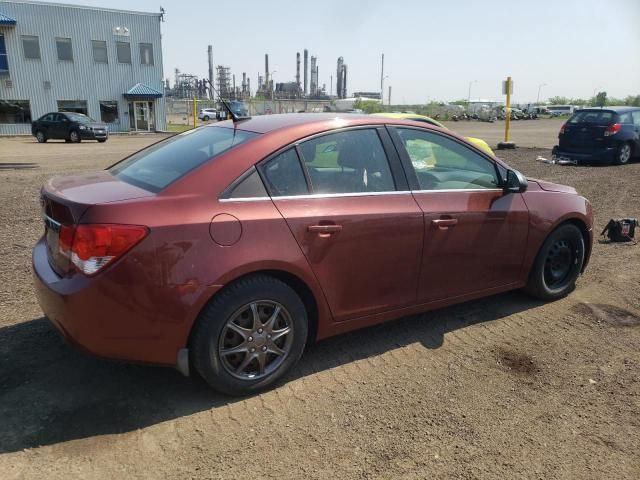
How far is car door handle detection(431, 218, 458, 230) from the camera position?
367 centimetres

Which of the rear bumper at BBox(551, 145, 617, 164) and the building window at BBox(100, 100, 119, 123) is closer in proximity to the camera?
the rear bumper at BBox(551, 145, 617, 164)

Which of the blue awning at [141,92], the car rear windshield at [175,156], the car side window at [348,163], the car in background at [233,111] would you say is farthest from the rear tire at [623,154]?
the blue awning at [141,92]

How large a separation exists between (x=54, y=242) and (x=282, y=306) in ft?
4.42

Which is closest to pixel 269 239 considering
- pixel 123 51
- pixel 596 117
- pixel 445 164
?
pixel 445 164

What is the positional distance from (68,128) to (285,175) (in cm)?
2585

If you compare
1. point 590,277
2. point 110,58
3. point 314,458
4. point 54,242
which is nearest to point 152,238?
point 54,242

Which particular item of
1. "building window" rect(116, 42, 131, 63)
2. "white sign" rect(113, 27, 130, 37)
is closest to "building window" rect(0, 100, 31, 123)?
"building window" rect(116, 42, 131, 63)

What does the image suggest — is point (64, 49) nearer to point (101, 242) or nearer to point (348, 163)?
point (348, 163)

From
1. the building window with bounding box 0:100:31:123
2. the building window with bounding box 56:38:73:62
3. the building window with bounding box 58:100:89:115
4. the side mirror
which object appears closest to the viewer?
the side mirror

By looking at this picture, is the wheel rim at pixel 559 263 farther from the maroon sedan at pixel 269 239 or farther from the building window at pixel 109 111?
the building window at pixel 109 111

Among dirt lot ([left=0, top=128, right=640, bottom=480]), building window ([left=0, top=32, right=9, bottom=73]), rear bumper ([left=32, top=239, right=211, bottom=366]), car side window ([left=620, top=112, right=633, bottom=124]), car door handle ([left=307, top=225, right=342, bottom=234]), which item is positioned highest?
building window ([left=0, top=32, right=9, bottom=73])

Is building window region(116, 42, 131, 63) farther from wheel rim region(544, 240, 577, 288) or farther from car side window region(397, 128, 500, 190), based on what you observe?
wheel rim region(544, 240, 577, 288)

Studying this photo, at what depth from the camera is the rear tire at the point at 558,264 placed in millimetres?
4473

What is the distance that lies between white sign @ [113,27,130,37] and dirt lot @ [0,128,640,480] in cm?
3625
